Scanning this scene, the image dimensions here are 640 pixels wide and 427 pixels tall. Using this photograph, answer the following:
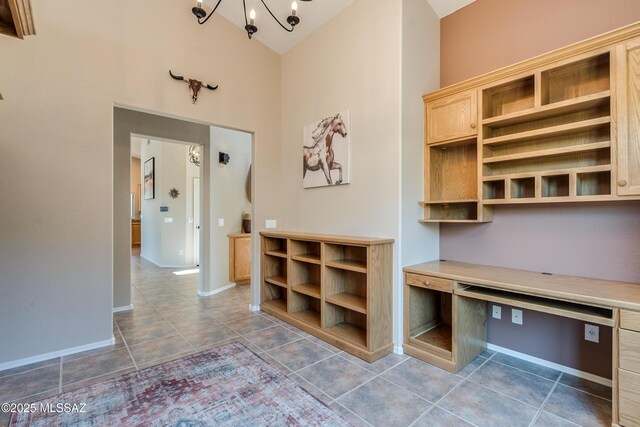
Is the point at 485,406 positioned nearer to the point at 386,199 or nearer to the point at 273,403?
the point at 273,403

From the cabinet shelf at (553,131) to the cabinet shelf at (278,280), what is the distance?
2.54 meters

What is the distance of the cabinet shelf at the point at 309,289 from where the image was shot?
3.09 metres

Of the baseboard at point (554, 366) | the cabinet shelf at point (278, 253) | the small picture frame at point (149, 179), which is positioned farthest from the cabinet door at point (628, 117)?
the small picture frame at point (149, 179)

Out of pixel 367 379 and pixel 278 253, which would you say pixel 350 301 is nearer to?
pixel 367 379

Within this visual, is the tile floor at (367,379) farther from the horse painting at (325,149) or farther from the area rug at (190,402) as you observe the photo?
the horse painting at (325,149)

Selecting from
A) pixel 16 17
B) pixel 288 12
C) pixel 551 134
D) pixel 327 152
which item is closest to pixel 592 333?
pixel 551 134

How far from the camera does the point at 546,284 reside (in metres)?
2.00

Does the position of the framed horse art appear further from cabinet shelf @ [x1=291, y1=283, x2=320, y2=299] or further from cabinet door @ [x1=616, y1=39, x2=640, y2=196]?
cabinet door @ [x1=616, y1=39, x2=640, y2=196]

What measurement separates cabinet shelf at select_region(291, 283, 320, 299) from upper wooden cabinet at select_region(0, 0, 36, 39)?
269cm

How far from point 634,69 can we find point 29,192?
4.41 m

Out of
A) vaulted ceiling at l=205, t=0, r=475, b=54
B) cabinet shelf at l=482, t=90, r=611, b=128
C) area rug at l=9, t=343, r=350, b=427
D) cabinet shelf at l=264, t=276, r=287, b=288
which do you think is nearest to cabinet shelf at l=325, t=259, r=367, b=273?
cabinet shelf at l=264, t=276, r=287, b=288

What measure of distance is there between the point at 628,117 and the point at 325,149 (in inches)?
94.3

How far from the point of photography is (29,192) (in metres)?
2.45

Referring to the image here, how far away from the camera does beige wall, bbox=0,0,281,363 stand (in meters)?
2.40
